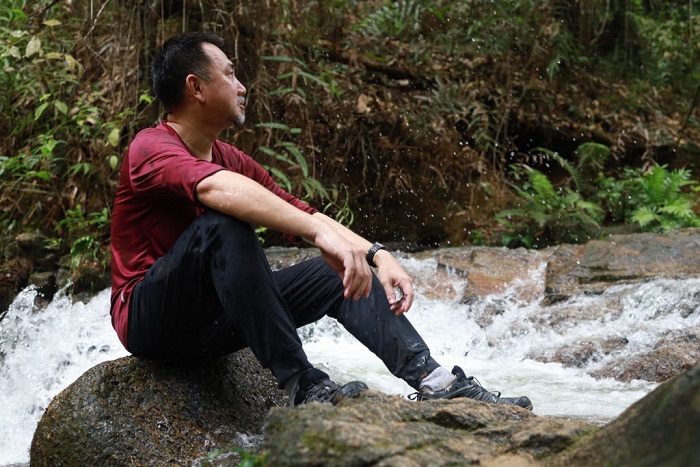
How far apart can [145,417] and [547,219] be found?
575 cm

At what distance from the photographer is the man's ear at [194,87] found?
3.21m

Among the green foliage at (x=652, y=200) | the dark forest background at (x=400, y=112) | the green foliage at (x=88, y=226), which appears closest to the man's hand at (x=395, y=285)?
the dark forest background at (x=400, y=112)

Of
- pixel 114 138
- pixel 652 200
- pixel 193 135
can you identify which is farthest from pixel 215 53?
pixel 652 200

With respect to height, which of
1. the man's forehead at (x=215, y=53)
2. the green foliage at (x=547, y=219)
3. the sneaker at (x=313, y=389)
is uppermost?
the man's forehead at (x=215, y=53)

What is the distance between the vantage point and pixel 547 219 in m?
8.04

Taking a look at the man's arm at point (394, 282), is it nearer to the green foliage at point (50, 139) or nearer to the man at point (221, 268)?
the man at point (221, 268)

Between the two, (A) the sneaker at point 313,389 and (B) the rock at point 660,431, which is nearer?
(B) the rock at point 660,431

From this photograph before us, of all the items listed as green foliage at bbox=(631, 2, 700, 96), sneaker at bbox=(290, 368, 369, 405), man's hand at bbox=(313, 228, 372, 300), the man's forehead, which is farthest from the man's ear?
green foliage at bbox=(631, 2, 700, 96)

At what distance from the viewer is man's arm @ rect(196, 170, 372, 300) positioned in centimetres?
263

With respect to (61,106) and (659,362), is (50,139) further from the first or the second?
(659,362)

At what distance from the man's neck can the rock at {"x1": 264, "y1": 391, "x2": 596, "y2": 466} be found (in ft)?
4.75

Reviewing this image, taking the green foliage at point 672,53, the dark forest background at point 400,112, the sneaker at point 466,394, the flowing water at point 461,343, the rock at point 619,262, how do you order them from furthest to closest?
the green foliage at point 672,53 → the dark forest background at point 400,112 → the rock at point 619,262 → the flowing water at point 461,343 → the sneaker at point 466,394

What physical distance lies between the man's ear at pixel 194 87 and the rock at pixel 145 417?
39.9 inches

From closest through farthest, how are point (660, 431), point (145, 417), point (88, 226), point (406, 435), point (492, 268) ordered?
point (660, 431) → point (406, 435) → point (145, 417) → point (492, 268) → point (88, 226)
